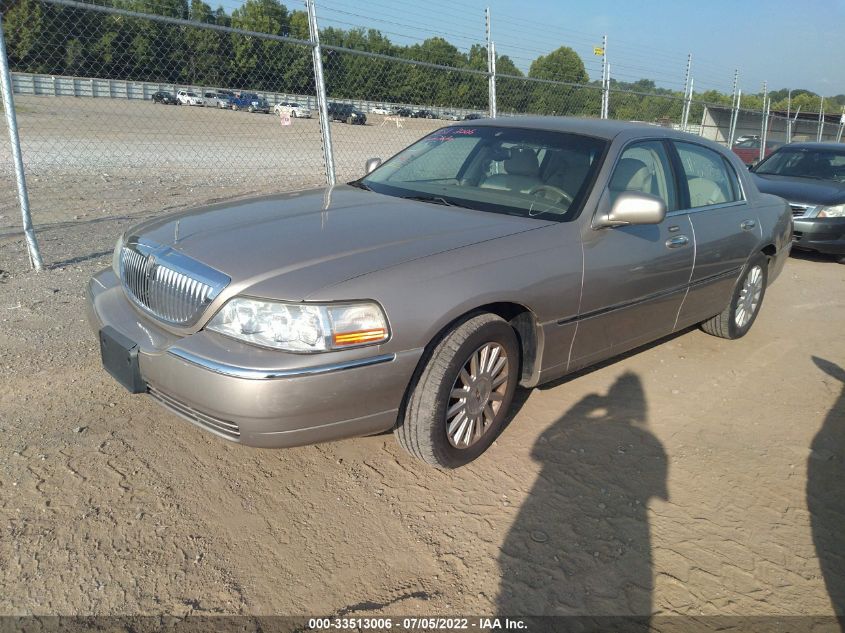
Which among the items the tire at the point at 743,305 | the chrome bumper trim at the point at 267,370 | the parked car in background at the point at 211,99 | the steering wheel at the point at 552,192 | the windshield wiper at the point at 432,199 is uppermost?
the parked car in background at the point at 211,99

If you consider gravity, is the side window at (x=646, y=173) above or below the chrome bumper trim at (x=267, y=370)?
above

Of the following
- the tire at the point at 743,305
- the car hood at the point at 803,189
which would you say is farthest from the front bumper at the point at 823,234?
the tire at the point at 743,305

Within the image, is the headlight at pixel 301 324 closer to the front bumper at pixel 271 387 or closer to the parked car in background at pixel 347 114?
the front bumper at pixel 271 387

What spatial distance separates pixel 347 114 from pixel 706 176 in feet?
32.3

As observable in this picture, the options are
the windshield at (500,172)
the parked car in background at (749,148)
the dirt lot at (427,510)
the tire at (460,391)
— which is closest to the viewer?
the dirt lot at (427,510)

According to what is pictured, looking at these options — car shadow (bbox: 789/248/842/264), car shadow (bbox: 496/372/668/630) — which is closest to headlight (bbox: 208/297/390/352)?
car shadow (bbox: 496/372/668/630)

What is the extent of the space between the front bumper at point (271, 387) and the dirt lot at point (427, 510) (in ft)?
1.35

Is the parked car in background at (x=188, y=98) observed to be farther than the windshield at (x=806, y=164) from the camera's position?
Yes

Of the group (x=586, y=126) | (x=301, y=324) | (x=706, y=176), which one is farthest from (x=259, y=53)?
(x=301, y=324)

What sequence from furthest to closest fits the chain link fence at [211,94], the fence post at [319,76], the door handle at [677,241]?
the chain link fence at [211,94] → the fence post at [319,76] → the door handle at [677,241]

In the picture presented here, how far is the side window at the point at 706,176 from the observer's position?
4465 millimetres

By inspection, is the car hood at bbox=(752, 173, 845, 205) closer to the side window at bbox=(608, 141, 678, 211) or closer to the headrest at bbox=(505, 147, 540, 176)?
the side window at bbox=(608, 141, 678, 211)

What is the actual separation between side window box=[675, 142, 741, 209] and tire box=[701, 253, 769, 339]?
0.60 meters

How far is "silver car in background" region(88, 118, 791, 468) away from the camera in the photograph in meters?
2.62
